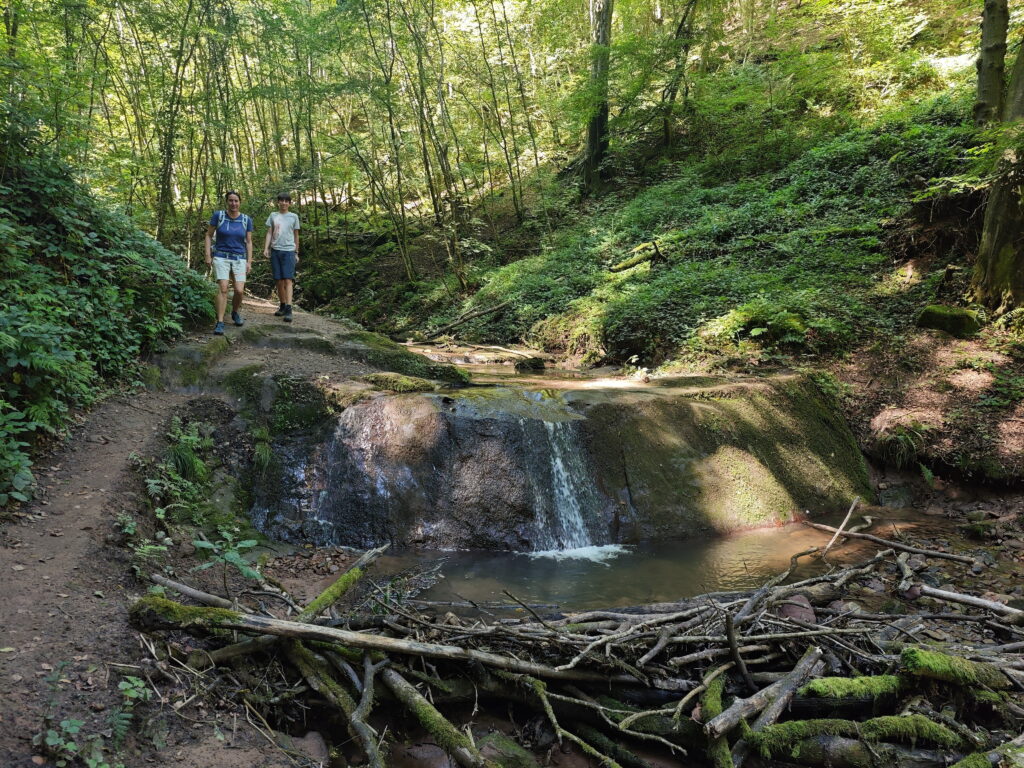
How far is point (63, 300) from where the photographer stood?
6156 mm

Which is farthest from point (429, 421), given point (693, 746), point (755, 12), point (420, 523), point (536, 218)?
point (755, 12)

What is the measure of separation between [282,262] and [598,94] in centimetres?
1128

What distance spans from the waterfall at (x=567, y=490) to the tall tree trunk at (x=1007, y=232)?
6.94m

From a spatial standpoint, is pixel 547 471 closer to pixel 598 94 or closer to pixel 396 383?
pixel 396 383

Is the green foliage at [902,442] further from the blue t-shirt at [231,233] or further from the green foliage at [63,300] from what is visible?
the green foliage at [63,300]

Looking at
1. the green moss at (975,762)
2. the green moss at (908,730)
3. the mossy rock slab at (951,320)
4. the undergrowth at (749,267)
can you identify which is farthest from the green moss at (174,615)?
the mossy rock slab at (951,320)

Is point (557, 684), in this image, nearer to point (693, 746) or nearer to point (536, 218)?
point (693, 746)

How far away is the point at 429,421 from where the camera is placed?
7027 millimetres

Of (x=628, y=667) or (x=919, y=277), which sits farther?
(x=919, y=277)

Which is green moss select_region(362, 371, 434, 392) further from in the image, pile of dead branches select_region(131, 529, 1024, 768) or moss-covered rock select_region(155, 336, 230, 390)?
pile of dead branches select_region(131, 529, 1024, 768)

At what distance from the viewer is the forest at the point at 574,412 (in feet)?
10.5

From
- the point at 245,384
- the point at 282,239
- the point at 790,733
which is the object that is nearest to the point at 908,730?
the point at 790,733

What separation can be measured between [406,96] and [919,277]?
14413mm

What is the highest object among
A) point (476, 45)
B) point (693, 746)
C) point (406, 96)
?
point (476, 45)
